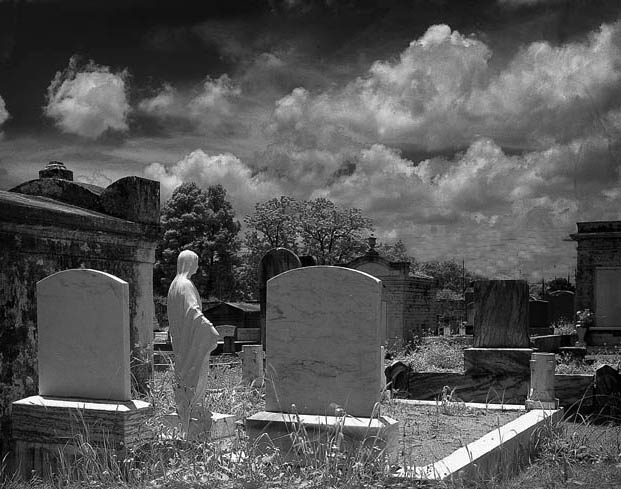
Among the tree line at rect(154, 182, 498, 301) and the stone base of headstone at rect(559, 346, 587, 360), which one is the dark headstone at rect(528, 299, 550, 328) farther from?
the tree line at rect(154, 182, 498, 301)

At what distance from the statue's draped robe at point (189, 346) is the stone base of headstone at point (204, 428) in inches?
3.1

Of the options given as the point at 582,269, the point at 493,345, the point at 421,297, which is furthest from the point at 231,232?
the point at 493,345

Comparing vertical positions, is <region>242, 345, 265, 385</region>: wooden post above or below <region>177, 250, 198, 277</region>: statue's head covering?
below

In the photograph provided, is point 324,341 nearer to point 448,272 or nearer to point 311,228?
point 311,228

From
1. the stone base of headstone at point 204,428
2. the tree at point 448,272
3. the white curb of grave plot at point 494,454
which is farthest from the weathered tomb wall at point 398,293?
the tree at point 448,272

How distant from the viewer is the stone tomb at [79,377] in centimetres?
639

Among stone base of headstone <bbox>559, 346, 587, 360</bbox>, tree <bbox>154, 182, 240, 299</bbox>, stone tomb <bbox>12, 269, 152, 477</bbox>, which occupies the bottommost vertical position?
stone base of headstone <bbox>559, 346, 587, 360</bbox>

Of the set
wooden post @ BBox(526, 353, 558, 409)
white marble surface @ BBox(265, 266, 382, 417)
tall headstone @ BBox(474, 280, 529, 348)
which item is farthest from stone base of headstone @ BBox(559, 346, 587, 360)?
white marble surface @ BBox(265, 266, 382, 417)

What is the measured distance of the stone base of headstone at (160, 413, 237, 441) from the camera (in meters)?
6.76

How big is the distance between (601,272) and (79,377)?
62.5ft

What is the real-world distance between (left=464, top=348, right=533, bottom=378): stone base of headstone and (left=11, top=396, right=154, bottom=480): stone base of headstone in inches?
282

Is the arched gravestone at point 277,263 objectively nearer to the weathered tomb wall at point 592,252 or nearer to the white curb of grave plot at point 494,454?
the white curb of grave plot at point 494,454

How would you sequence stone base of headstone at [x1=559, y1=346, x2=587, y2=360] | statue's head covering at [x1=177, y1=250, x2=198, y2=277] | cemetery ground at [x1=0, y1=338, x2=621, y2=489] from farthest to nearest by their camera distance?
stone base of headstone at [x1=559, y1=346, x2=587, y2=360]
statue's head covering at [x1=177, y1=250, x2=198, y2=277]
cemetery ground at [x1=0, y1=338, x2=621, y2=489]

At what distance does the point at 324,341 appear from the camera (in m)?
6.41
